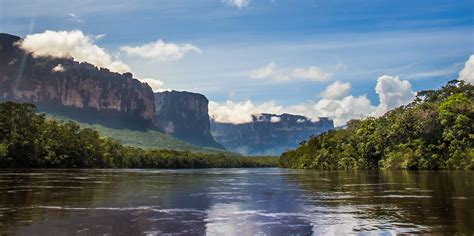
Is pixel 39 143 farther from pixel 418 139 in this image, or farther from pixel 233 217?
pixel 233 217

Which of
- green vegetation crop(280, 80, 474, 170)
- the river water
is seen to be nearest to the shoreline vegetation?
green vegetation crop(280, 80, 474, 170)

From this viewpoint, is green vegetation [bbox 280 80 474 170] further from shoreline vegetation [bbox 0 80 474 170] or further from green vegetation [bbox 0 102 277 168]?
Result: green vegetation [bbox 0 102 277 168]

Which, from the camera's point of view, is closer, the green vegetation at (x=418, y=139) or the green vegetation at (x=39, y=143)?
the green vegetation at (x=418, y=139)

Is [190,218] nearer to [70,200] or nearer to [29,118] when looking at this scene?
[70,200]

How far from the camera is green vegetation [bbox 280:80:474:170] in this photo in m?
107

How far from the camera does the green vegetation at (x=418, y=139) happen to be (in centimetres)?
10725

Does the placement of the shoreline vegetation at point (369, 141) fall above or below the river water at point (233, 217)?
above

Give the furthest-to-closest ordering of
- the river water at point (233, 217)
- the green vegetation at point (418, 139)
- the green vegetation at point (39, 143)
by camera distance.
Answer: the green vegetation at point (39, 143), the green vegetation at point (418, 139), the river water at point (233, 217)

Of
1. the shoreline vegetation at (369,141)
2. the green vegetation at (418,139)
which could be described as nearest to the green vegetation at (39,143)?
the shoreline vegetation at (369,141)

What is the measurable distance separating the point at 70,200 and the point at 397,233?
66.9 ft

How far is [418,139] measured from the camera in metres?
115

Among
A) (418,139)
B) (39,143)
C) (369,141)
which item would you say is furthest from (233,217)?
(39,143)

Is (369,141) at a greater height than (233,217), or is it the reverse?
(369,141)

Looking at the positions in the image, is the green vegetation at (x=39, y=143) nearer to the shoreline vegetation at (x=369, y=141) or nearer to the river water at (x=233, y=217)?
the shoreline vegetation at (x=369, y=141)
